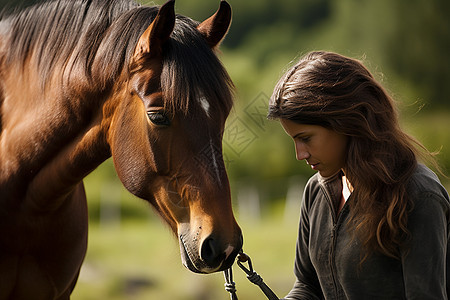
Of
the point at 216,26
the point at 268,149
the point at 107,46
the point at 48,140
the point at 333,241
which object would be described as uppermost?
the point at 216,26

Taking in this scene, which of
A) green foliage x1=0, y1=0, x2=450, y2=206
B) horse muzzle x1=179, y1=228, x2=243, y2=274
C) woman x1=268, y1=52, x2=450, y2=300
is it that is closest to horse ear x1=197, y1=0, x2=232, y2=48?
woman x1=268, y1=52, x2=450, y2=300

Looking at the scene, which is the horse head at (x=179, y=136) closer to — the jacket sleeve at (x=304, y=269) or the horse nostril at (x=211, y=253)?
the horse nostril at (x=211, y=253)

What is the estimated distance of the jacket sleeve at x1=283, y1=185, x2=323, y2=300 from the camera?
251 cm

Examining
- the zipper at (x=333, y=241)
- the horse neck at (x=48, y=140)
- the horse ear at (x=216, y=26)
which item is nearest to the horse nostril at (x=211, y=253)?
the zipper at (x=333, y=241)

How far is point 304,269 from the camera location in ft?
8.33

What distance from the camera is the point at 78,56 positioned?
7.99 ft

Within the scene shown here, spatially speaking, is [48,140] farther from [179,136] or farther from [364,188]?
[364,188]

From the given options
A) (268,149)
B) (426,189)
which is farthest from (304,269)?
(268,149)

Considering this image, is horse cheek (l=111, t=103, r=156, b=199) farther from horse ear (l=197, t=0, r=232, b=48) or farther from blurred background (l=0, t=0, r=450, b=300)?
blurred background (l=0, t=0, r=450, b=300)

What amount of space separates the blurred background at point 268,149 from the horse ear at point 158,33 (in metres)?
5.26

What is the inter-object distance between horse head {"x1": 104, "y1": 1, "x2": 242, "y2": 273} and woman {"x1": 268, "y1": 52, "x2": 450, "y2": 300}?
273 mm

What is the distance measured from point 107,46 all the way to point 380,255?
1272 mm

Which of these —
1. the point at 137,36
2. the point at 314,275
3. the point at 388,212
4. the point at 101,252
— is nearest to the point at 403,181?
the point at 388,212

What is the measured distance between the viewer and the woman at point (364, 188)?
204 cm
